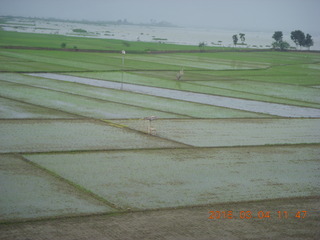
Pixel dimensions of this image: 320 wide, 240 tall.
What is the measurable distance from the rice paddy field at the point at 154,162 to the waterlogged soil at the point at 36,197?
2 centimetres

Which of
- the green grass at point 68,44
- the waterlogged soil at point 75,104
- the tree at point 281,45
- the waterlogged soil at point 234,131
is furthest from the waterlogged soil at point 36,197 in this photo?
the tree at point 281,45

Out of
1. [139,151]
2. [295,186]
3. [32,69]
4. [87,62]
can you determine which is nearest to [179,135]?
[139,151]

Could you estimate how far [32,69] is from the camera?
30.2 meters

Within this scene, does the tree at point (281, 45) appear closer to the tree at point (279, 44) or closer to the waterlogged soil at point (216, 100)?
the tree at point (279, 44)

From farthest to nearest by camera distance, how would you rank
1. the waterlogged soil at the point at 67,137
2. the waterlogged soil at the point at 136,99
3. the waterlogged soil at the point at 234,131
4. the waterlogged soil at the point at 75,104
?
1. the waterlogged soil at the point at 136,99
2. the waterlogged soil at the point at 75,104
3. the waterlogged soil at the point at 234,131
4. the waterlogged soil at the point at 67,137

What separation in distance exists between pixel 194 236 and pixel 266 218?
5.61ft

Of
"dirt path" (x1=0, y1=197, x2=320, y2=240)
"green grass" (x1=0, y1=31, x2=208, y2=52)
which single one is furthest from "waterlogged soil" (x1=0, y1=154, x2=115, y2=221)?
"green grass" (x1=0, y1=31, x2=208, y2=52)

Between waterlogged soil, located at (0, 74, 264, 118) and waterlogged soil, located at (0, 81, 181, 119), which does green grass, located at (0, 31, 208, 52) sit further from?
waterlogged soil, located at (0, 81, 181, 119)

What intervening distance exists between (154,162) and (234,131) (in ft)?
16.3

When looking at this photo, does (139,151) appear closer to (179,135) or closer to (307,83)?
(179,135)

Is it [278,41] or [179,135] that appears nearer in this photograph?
[179,135]

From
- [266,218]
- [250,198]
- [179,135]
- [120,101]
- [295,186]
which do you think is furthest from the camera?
[120,101]

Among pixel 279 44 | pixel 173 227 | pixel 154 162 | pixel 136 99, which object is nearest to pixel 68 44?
pixel 279 44

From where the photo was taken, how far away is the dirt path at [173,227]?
7.91 m
